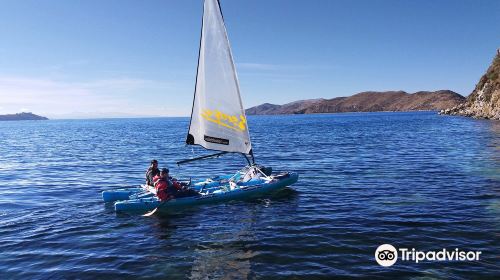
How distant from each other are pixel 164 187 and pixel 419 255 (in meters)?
12.8

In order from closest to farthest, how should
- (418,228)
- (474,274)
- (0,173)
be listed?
(474,274), (418,228), (0,173)

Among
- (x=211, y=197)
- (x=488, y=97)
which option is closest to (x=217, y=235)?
(x=211, y=197)

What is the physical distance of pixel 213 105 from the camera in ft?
75.3

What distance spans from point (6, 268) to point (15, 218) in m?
7.38

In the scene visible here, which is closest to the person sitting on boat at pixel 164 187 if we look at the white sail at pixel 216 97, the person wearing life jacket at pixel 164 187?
Answer: the person wearing life jacket at pixel 164 187

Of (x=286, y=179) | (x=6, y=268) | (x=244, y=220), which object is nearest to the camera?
(x=6, y=268)

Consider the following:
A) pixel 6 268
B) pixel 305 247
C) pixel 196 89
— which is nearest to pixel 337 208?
pixel 305 247

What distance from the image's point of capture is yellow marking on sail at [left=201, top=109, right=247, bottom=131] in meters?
23.0

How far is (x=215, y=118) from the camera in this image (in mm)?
23109

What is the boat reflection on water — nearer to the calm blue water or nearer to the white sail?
the calm blue water

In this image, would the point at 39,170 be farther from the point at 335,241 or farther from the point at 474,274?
the point at 474,274

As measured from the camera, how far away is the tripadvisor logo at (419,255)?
1368cm

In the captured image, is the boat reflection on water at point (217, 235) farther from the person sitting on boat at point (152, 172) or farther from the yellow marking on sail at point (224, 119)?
the yellow marking on sail at point (224, 119)

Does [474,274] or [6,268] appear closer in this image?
[474,274]
